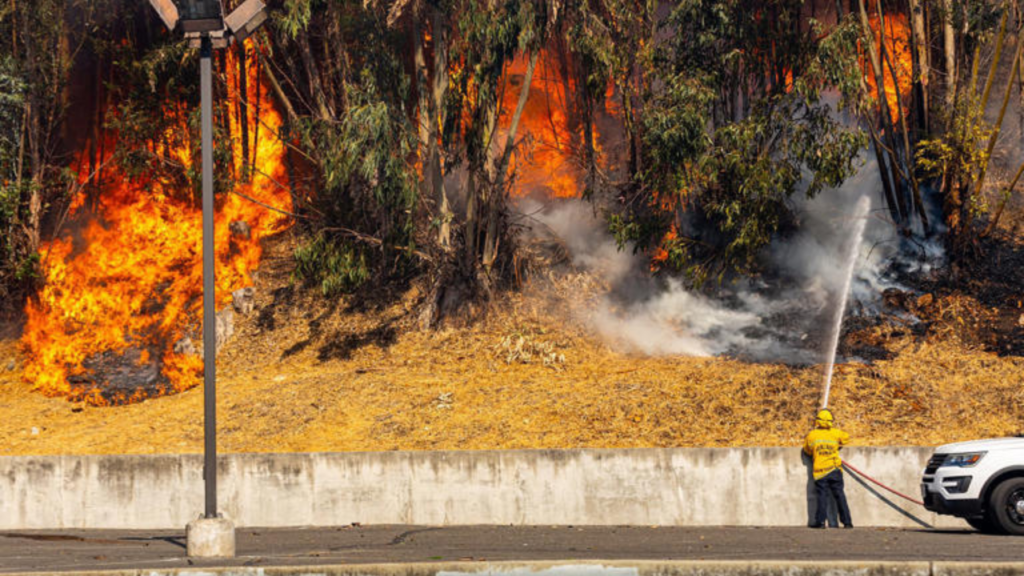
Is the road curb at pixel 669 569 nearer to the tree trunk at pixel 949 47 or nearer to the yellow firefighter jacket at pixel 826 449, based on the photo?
the yellow firefighter jacket at pixel 826 449

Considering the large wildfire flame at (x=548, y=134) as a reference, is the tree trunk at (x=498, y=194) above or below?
below

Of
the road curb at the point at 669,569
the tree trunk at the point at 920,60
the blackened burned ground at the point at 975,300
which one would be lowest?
the road curb at the point at 669,569

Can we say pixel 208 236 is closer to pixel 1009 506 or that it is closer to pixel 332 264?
pixel 1009 506

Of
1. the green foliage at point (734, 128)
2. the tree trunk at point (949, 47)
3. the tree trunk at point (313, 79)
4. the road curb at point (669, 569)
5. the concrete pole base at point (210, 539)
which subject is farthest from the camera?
the tree trunk at point (313, 79)

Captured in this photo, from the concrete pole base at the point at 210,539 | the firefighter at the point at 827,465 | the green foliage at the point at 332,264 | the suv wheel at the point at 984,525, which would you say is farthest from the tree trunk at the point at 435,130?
the concrete pole base at the point at 210,539

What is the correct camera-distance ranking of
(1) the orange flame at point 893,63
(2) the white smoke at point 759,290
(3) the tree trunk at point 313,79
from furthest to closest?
(1) the orange flame at point 893,63 < (3) the tree trunk at point 313,79 < (2) the white smoke at point 759,290

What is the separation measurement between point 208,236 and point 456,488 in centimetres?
543

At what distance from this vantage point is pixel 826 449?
14.3 m

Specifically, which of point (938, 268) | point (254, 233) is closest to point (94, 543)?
point (254, 233)

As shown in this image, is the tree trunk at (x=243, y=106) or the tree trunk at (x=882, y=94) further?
the tree trunk at (x=243, y=106)

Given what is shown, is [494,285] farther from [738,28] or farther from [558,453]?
[558,453]

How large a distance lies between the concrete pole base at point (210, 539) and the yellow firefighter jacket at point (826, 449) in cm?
760

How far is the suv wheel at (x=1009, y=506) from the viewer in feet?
42.6

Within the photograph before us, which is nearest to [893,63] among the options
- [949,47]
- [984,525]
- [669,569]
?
[949,47]
